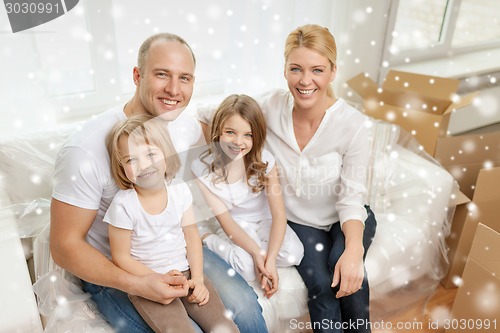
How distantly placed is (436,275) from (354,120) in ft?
2.46

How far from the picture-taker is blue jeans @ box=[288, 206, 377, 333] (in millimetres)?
1334

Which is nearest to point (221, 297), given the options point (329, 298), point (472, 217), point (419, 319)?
point (329, 298)

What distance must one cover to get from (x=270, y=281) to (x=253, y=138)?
1.40 feet

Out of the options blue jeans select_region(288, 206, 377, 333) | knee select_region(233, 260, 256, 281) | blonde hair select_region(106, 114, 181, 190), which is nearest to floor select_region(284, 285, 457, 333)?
blue jeans select_region(288, 206, 377, 333)

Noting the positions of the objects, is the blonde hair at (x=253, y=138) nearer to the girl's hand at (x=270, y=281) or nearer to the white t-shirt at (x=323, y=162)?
the white t-shirt at (x=323, y=162)

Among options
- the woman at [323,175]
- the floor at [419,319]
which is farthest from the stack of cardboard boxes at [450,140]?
the woman at [323,175]

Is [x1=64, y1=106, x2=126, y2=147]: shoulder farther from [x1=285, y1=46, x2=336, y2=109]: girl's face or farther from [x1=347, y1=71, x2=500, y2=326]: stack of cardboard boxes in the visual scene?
[x1=347, y1=71, x2=500, y2=326]: stack of cardboard boxes

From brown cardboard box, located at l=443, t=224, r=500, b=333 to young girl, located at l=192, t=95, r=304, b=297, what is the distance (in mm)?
553

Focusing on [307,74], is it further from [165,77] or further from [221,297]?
[221,297]

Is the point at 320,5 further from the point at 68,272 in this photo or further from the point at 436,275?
the point at 68,272

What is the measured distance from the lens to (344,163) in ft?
4.84

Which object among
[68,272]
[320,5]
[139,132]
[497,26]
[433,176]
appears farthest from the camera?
[497,26]

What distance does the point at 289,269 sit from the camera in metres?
1.43

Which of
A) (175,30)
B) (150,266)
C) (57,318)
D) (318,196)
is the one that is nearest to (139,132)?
(150,266)
